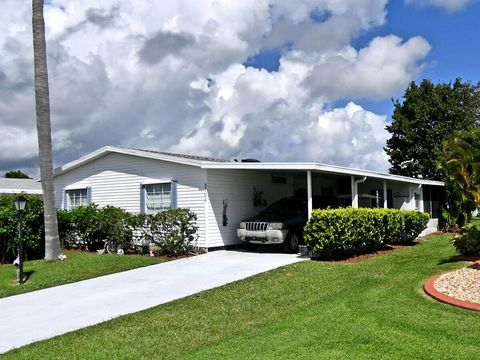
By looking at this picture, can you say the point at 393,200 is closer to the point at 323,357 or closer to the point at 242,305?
the point at 242,305

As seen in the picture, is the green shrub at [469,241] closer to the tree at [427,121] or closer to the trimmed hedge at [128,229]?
the trimmed hedge at [128,229]

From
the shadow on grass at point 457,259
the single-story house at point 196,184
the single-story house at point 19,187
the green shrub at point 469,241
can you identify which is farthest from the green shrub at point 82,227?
the green shrub at point 469,241

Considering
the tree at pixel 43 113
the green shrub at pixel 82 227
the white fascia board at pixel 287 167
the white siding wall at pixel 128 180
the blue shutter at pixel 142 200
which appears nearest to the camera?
the white fascia board at pixel 287 167

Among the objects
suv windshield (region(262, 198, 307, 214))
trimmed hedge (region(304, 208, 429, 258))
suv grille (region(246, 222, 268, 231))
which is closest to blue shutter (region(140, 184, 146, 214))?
suv grille (region(246, 222, 268, 231))

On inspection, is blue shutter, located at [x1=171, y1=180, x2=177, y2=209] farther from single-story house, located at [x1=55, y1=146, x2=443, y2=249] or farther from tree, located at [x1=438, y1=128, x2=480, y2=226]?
tree, located at [x1=438, y1=128, x2=480, y2=226]

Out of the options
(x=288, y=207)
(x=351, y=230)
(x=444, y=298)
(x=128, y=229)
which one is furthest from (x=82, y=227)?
(x=444, y=298)

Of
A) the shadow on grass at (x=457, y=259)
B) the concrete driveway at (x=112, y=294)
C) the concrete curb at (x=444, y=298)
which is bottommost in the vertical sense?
the concrete driveway at (x=112, y=294)

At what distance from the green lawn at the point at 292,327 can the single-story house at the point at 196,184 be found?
535 centimetres

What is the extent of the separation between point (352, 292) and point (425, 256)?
15.0ft

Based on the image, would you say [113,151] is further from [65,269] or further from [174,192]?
[65,269]

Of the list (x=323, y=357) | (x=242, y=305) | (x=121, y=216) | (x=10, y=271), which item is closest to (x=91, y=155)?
(x=121, y=216)

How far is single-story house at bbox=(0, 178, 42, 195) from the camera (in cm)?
2536

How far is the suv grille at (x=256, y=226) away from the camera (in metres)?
14.8

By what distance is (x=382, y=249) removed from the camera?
51.1 feet
